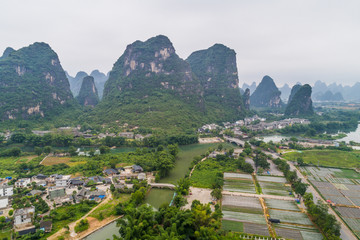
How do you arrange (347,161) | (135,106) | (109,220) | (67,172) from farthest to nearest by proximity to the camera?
(135,106), (347,161), (67,172), (109,220)

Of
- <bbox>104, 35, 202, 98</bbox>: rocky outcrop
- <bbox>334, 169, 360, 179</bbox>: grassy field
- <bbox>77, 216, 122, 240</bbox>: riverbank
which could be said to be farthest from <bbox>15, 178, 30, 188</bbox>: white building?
<bbox>104, 35, 202, 98</bbox>: rocky outcrop

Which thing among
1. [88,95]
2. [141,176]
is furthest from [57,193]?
[88,95]

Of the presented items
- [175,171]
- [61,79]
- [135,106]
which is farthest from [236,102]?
[61,79]

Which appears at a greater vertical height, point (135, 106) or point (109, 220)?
point (135, 106)

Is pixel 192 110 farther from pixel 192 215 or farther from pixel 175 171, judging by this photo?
pixel 192 215

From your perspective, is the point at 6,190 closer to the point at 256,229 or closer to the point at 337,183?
the point at 256,229
